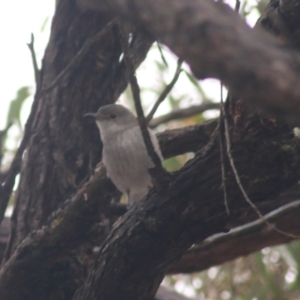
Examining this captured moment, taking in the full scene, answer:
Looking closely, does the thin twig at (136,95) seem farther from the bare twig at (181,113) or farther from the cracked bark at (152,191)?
the bare twig at (181,113)

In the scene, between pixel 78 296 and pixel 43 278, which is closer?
pixel 78 296

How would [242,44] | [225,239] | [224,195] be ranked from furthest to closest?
1. [225,239]
2. [224,195]
3. [242,44]

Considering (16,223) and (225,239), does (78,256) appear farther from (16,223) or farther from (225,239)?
(225,239)

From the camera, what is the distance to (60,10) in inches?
137

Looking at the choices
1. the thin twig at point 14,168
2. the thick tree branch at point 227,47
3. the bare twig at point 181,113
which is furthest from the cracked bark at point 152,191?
the bare twig at point 181,113

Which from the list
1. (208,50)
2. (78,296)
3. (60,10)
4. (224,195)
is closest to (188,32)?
(208,50)

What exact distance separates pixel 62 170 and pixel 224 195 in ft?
4.51

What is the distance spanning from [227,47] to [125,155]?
2.64m

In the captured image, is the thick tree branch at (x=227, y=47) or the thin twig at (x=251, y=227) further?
the thin twig at (x=251, y=227)

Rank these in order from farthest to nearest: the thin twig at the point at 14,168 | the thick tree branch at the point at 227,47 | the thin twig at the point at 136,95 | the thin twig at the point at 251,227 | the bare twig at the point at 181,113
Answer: the bare twig at the point at 181,113 → the thin twig at the point at 251,227 → the thin twig at the point at 14,168 → the thin twig at the point at 136,95 → the thick tree branch at the point at 227,47

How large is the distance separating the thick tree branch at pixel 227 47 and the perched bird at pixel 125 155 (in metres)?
2.33

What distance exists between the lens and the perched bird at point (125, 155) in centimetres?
336

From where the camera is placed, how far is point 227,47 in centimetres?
87

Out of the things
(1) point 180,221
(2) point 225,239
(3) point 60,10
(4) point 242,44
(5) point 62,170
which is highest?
(3) point 60,10
